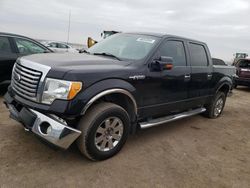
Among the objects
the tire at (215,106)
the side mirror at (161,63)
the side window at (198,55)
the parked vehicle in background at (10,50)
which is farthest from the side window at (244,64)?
the parked vehicle in background at (10,50)

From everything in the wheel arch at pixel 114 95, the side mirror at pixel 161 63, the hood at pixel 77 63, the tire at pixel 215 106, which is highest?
the side mirror at pixel 161 63

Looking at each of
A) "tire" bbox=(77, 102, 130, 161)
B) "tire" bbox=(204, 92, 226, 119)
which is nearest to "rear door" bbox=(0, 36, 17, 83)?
"tire" bbox=(77, 102, 130, 161)

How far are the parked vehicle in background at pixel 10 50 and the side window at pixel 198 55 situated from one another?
13.2 feet

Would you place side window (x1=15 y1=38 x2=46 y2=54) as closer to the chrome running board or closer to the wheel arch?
the wheel arch

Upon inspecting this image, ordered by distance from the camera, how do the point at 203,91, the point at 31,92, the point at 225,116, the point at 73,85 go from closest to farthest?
the point at 73,85
the point at 31,92
the point at 203,91
the point at 225,116

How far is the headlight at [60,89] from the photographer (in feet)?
8.92

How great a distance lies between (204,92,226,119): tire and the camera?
566 centimetres

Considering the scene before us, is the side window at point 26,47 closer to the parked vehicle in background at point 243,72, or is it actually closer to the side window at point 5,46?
the side window at point 5,46

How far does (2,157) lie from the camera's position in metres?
3.09

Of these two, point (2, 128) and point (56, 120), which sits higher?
point (56, 120)

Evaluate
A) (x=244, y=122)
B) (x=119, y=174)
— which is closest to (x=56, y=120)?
(x=119, y=174)

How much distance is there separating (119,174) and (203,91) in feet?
9.51

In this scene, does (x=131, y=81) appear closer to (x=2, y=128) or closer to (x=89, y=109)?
(x=89, y=109)

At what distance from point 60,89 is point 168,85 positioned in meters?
1.92
